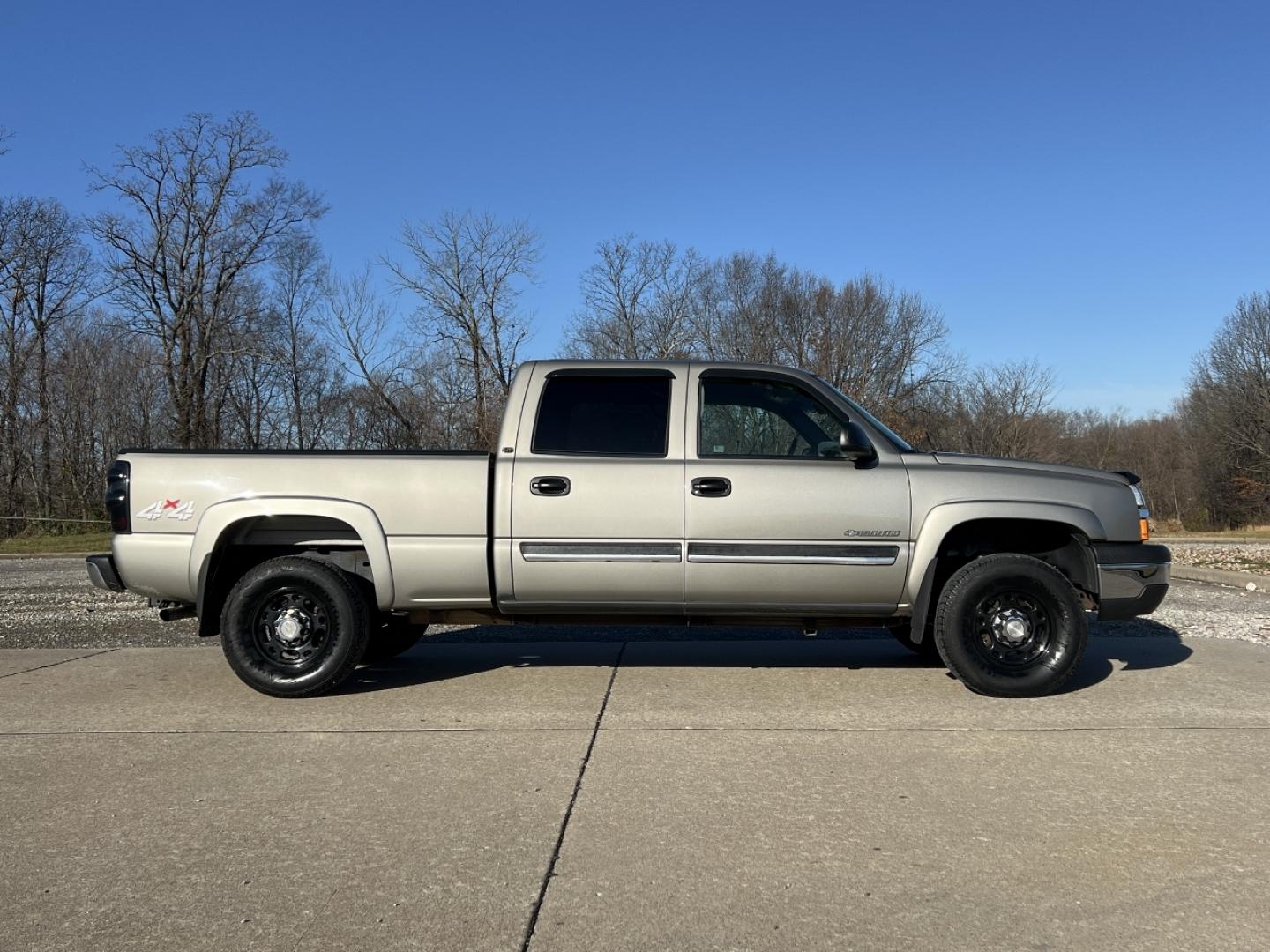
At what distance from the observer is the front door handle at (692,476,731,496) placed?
5414 millimetres

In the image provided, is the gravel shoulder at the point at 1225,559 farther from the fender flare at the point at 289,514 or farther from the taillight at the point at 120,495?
the taillight at the point at 120,495

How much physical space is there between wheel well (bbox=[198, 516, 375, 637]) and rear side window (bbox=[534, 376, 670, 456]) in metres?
1.31

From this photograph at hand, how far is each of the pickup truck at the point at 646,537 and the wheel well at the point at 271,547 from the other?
0.02 m

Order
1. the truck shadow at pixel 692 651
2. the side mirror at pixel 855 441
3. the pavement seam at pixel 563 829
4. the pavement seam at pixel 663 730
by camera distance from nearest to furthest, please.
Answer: the pavement seam at pixel 563 829
the pavement seam at pixel 663 730
the side mirror at pixel 855 441
the truck shadow at pixel 692 651

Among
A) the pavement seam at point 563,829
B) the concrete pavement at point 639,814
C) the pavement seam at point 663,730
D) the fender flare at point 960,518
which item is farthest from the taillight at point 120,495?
the fender flare at point 960,518

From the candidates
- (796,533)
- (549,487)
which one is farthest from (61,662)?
(796,533)

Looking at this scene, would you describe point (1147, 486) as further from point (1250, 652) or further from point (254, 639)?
point (254, 639)

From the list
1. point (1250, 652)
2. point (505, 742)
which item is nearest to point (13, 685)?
point (505, 742)

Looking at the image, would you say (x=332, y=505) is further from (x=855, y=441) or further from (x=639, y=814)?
(x=855, y=441)

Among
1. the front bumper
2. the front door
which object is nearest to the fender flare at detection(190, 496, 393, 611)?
the front door

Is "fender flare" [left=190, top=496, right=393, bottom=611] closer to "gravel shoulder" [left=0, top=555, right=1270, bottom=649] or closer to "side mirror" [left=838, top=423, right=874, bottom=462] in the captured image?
"gravel shoulder" [left=0, top=555, right=1270, bottom=649]

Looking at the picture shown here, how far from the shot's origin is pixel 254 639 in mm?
5586

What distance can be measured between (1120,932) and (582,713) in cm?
302

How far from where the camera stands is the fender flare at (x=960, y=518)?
5406mm
